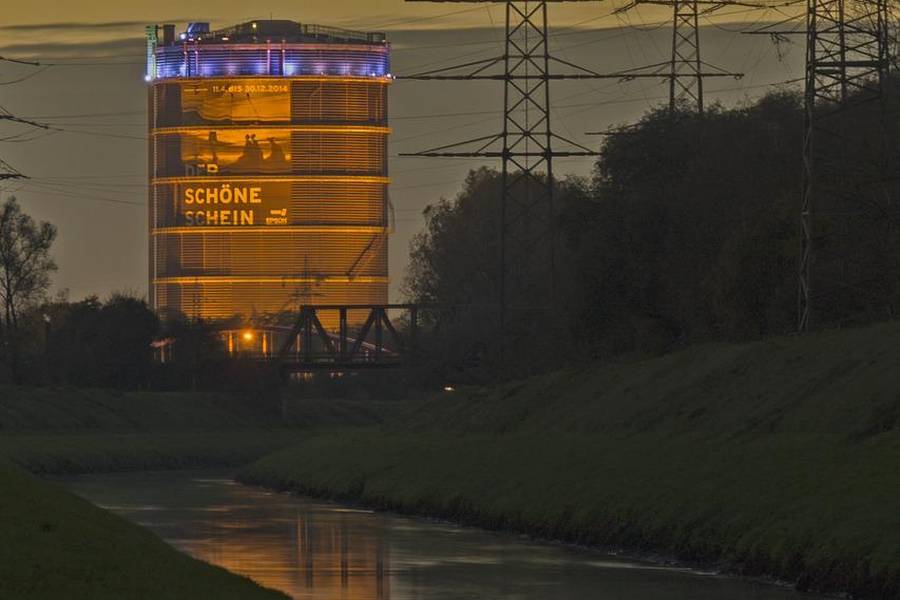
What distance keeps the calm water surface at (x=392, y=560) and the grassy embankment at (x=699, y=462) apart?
1031 mm

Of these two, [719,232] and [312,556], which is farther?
[719,232]

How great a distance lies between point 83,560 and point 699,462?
2221 cm

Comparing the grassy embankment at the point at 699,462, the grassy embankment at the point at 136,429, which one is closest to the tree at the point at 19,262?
the grassy embankment at the point at 136,429

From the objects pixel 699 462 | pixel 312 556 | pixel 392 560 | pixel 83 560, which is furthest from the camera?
pixel 699 462

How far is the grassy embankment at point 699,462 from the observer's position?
42.4m

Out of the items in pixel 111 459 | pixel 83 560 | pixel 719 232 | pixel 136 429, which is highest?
pixel 719 232

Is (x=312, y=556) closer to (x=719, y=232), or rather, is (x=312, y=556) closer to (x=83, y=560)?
(x=83, y=560)

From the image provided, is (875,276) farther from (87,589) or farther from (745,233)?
(87,589)

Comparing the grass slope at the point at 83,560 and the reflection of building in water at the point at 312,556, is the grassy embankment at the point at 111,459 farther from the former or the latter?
the reflection of building in water at the point at 312,556

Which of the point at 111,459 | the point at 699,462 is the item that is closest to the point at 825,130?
the point at 699,462

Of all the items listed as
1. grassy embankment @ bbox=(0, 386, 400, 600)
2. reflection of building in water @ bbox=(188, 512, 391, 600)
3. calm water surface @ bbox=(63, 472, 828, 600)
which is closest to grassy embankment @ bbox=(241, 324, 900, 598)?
calm water surface @ bbox=(63, 472, 828, 600)

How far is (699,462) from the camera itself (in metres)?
53.8

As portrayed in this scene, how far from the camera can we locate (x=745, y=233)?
7994cm

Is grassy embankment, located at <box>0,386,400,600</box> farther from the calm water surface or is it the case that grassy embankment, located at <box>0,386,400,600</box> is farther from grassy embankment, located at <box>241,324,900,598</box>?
grassy embankment, located at <box>241,324,900,598</box>
